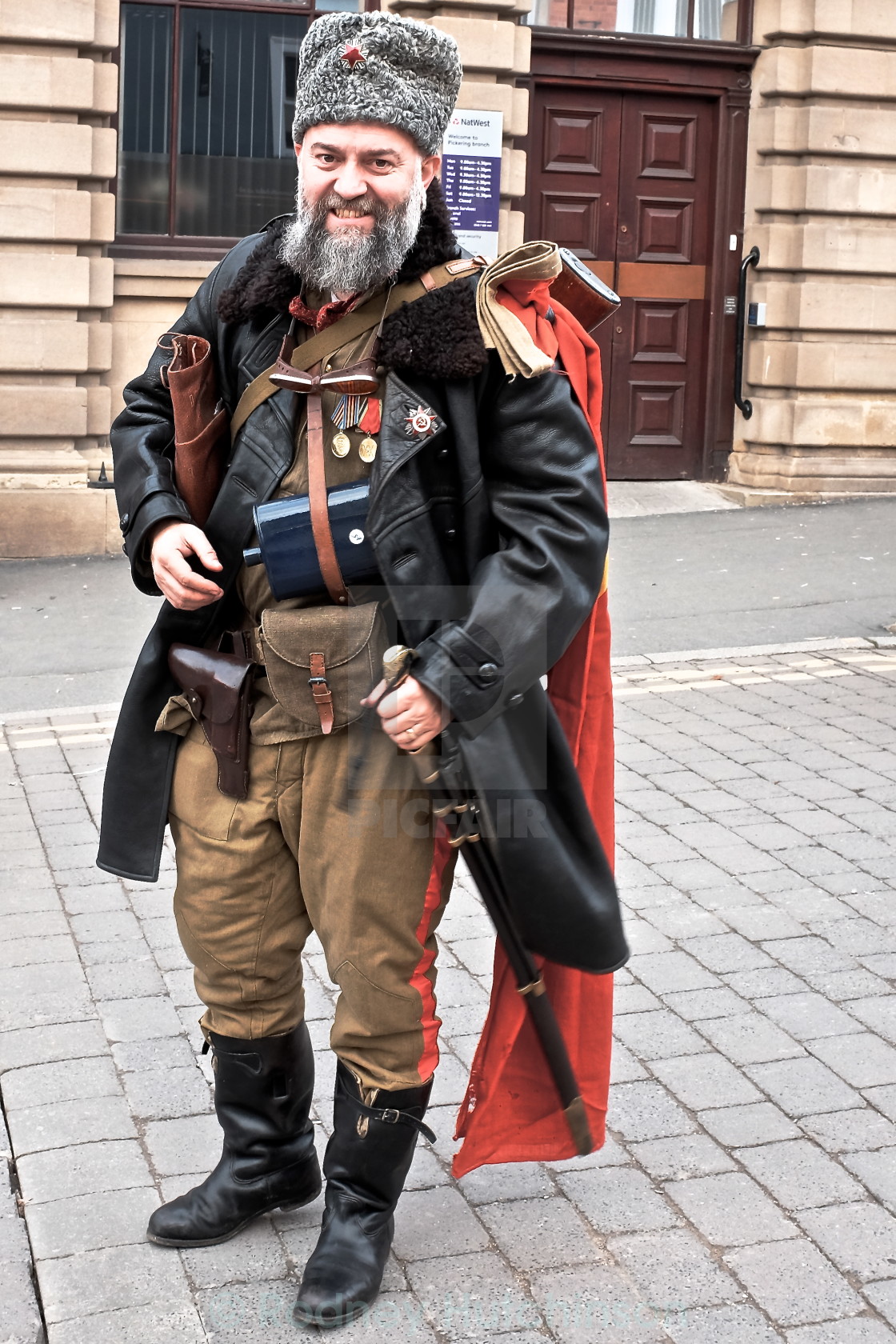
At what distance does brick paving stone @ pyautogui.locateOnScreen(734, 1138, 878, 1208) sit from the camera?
3285 mm

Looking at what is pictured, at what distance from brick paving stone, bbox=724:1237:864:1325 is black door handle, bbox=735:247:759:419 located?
373 inches

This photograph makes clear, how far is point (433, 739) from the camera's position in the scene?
8.88ft

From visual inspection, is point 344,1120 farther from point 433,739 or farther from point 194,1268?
point 433,739

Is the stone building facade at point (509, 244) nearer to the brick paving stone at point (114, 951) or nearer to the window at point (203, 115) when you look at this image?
the window at point (203, 115)

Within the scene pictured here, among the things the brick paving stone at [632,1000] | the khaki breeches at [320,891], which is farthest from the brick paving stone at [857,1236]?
the brick paving stone at [632,1000]

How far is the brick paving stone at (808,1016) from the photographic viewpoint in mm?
4035

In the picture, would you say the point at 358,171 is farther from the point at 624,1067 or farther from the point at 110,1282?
the point at 624,1067

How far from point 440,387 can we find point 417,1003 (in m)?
1.09

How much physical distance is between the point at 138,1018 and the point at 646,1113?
131 centimetres

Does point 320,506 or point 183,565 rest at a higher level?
point 320,506

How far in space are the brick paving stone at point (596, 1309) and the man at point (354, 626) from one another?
321 mm

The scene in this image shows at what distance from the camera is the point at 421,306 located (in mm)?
2699

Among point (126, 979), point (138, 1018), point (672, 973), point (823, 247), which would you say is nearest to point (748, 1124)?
point (672, 973)

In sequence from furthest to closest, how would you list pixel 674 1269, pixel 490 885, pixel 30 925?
pixel 30 925
pixel 674 1269
pixel 490 885
